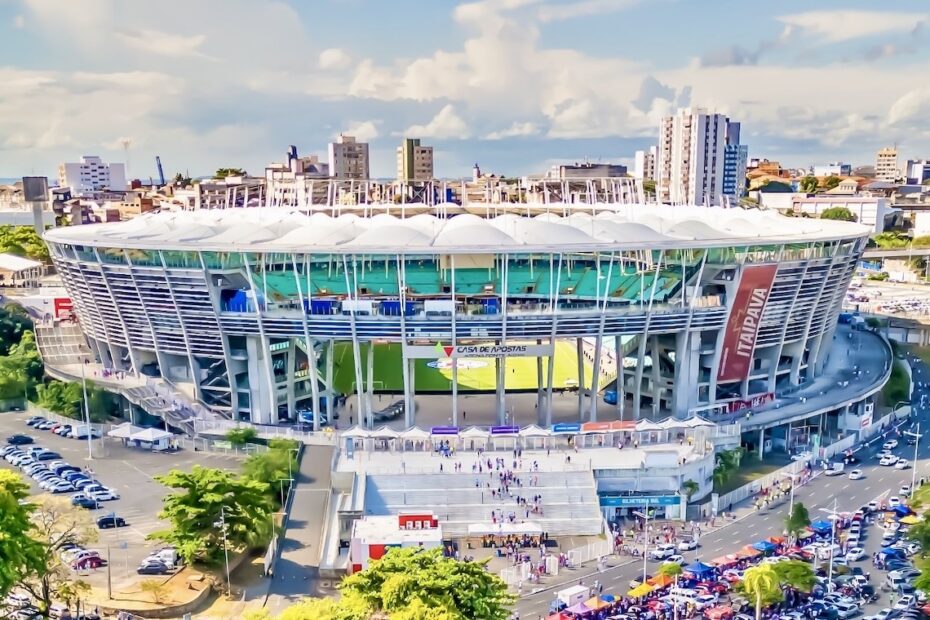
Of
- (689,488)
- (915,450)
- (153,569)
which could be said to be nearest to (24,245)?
(153,569)

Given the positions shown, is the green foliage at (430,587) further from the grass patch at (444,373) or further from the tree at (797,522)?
the grass patch at (444,373)

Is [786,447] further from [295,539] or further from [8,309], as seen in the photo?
[8,309]

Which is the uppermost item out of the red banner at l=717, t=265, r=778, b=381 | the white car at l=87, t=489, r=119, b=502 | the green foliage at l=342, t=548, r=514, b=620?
the red banner at l=717, t=265, r=778, b=381

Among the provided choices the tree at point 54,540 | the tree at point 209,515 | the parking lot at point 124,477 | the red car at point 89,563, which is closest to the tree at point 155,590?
the tree at point 209,515

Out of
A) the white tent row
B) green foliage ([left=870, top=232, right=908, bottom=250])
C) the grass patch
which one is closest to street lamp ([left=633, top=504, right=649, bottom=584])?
the grass patch

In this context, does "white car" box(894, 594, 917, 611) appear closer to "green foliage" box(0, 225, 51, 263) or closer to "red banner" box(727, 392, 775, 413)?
"red banner" box(727, 392, 775, 413)

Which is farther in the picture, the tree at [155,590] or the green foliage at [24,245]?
the green foliage at [24,245]
